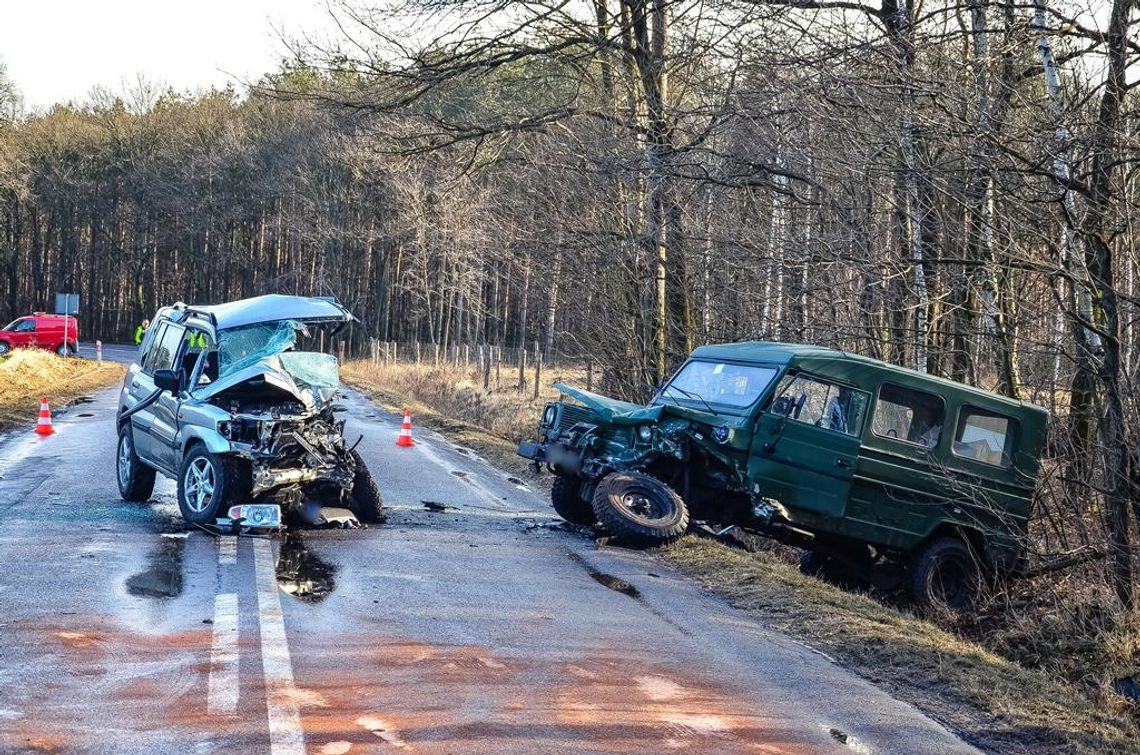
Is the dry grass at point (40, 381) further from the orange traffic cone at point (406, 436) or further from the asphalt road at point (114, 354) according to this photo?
the orange traffic cone at point (406, 436)

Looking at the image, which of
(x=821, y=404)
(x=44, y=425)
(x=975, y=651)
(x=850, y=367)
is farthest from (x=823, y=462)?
(x=44, y=425)

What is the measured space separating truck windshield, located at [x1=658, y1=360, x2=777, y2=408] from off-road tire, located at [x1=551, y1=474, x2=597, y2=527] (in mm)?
1303

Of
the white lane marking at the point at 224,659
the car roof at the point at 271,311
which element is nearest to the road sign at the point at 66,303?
the car roof at the point at 271,311

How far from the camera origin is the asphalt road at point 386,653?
536 cm

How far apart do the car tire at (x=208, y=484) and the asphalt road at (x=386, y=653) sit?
Answer: 0.26 m

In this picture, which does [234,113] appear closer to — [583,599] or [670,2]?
[670,2]

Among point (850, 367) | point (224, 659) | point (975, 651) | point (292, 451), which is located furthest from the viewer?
point (850, 367)

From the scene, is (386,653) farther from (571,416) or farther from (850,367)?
(850,367)

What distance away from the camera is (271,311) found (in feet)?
37.5

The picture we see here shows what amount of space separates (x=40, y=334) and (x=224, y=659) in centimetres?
4809

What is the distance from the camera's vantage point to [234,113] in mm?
59312

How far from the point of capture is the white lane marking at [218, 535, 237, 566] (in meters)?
9.15

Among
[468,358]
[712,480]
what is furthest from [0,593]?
[468,358]

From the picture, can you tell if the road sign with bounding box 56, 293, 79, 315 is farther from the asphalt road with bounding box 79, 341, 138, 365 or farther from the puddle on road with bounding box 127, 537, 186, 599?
the puddle on road with bounding box 127, 537, 186, 599
